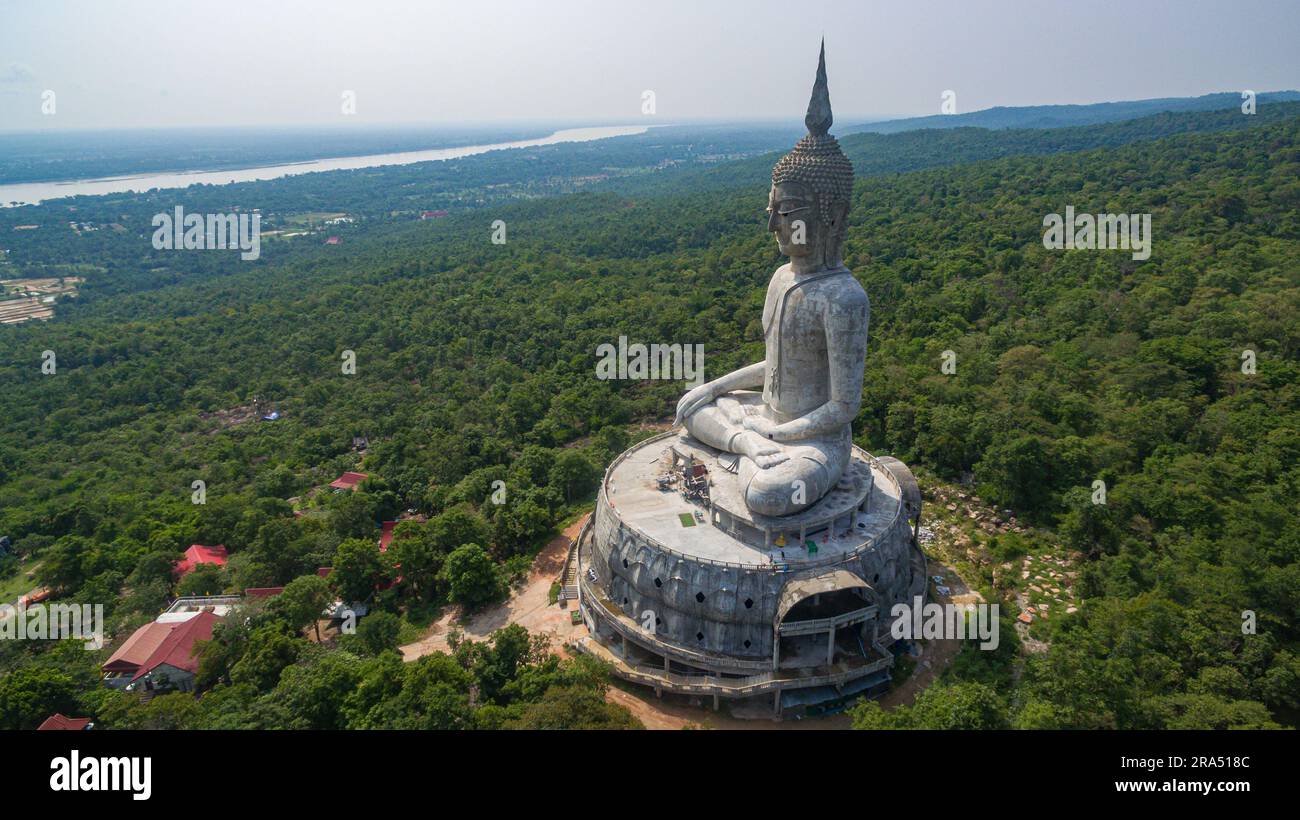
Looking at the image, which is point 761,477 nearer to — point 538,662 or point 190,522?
point 538,662

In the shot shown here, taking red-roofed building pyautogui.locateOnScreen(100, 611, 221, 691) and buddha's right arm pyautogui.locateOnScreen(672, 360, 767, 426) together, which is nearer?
red-roofed building pyautogui.locateOnScreen(100, 611, 221, 691)

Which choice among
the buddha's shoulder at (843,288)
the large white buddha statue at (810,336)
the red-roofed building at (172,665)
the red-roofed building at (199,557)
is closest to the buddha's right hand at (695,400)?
the large white buddha statue at (810,336)

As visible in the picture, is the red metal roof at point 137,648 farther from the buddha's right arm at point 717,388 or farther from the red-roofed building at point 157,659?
the buddha's right arm at point 717,388

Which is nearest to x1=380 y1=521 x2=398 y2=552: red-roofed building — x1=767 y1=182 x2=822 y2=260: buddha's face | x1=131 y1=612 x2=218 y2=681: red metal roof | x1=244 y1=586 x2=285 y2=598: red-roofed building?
x1=244 y1=586 x2=285 y2=598: red-roofed building

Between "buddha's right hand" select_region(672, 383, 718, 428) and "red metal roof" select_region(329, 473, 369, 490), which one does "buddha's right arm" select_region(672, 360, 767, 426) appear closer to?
"buddha's right hand" select_region(672, 383, 718, 428)

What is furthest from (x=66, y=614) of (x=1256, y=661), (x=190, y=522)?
(x=1256, y=661)

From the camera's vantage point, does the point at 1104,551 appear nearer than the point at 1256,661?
No
